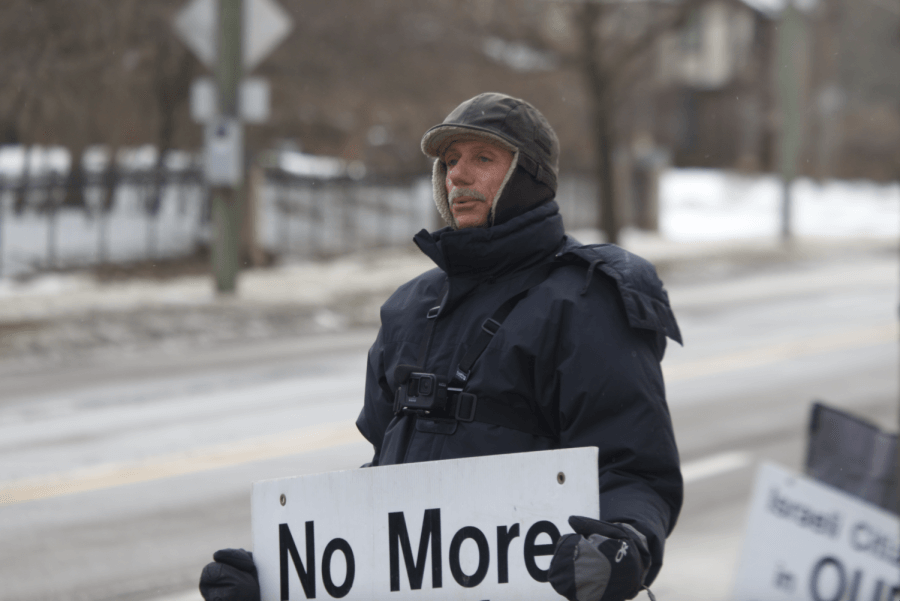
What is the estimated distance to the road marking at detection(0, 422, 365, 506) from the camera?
258 inches

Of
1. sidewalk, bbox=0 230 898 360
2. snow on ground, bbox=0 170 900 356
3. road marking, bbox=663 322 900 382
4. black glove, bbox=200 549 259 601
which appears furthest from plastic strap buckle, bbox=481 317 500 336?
snow on ground, bbox=0 170 900 356

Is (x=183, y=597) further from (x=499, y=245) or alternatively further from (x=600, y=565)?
(x=600, y=565)

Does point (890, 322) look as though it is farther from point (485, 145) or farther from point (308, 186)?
point (485, 145)

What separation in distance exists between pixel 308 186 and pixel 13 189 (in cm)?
555

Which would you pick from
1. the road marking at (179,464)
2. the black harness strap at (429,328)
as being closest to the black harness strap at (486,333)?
the black harness strap at (429,328)

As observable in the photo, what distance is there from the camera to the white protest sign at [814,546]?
4309 millimetres

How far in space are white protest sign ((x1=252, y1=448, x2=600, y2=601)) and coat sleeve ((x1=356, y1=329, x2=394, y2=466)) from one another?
0.77ft

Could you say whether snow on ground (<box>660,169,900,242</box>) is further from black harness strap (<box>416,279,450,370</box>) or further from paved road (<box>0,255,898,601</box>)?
black harness strap (<box>416,279,450,370</box>)

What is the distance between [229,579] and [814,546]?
2.93 m

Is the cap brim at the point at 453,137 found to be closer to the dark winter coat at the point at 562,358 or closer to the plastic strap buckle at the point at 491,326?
the dark winter coat at the point at 562,358

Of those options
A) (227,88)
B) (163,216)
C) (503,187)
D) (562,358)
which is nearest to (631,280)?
(562,358)

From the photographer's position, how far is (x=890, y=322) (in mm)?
14211

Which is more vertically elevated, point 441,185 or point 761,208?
point 441,185

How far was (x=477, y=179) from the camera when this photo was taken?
2342 mm
